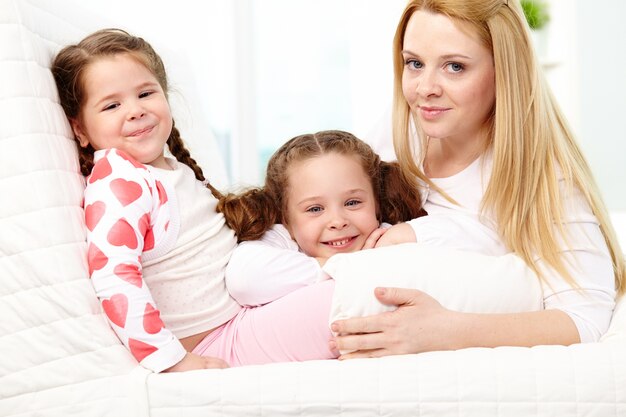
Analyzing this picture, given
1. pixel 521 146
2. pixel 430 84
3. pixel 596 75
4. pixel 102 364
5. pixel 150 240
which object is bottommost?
pixel 596 75

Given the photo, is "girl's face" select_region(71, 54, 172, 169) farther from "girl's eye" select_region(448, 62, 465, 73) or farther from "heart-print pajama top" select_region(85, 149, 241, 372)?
"girl's eye" select_region(448, 62, 465, 73)

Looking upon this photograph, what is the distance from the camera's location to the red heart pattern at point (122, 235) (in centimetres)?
113

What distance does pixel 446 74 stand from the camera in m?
1.38

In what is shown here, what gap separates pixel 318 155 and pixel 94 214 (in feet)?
1.68

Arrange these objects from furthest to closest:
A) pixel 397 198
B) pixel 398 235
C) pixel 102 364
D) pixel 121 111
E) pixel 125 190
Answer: pixel 397 198 → pixel 398 235 → pixel 121 111 → pixel 125 190 → pixel 102 364

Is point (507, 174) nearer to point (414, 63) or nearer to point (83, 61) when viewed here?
point (414, 63)

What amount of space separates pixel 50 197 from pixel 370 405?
57 centimetres

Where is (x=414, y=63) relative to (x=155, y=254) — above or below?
above

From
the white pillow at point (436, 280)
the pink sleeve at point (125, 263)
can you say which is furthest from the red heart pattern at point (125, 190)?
the white pillow at point (436, 280)

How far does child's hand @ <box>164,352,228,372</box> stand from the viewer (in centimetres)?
111

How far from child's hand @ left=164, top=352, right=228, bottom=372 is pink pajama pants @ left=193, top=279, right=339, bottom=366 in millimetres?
89

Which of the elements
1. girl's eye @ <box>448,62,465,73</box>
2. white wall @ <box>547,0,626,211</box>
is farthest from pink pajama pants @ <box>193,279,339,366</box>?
white wall @ <box>547,0,626,211</box>

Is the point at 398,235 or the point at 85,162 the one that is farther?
the point at 398,235

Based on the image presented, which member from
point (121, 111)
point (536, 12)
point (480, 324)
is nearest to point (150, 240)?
point (121, 111)
